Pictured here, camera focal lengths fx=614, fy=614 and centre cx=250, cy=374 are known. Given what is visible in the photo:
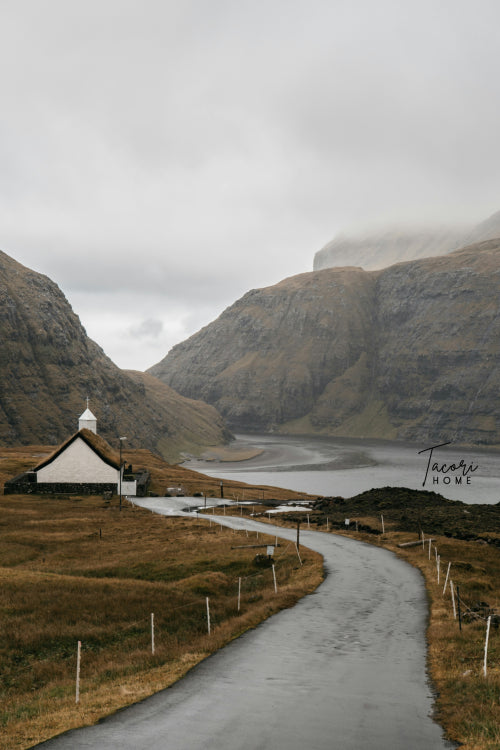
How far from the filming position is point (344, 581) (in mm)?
40375

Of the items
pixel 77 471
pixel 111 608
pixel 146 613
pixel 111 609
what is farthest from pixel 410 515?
pixel 111 609

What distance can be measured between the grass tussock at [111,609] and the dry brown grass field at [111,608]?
0.20 feet

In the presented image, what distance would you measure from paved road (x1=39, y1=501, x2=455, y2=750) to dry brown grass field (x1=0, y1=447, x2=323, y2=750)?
1073 mm

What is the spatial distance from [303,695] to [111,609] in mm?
15303

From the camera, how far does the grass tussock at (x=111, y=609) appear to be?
2008 cm

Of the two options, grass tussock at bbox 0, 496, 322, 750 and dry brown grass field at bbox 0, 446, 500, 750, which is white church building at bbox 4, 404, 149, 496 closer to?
dry brown grass field at bbox 0, 446, 500, 750

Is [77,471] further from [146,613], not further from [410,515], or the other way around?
[146,613]

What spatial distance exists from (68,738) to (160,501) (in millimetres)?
81553

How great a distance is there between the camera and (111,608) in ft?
104

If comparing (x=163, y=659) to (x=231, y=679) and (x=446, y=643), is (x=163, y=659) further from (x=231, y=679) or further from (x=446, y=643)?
(x=446, y=643)

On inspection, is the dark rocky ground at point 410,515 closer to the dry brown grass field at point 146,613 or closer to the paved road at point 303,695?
the dry brown grass field at point 146,613

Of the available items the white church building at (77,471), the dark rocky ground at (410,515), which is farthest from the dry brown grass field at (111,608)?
the white church building at (77,471)

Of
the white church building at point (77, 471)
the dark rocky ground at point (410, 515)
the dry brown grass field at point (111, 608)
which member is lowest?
the dark rocky ground at point (410, 515)

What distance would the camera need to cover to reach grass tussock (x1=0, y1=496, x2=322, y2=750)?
2008 cm
